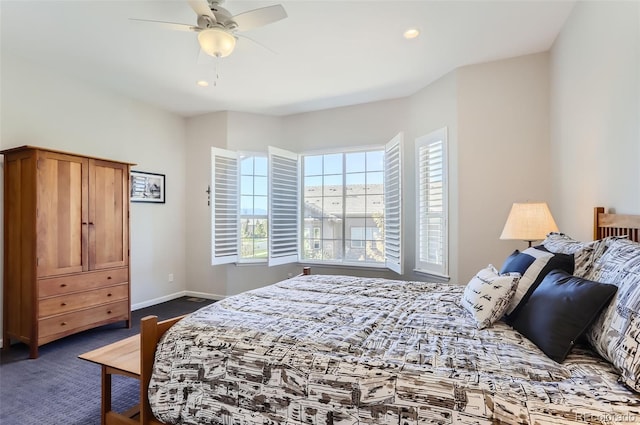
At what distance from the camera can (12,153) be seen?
306cm

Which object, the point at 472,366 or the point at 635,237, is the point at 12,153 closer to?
the point at 472,366

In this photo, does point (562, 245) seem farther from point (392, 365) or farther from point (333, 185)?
point (333, 185)

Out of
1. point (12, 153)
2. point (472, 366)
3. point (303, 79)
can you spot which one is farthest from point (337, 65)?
point (12, 153)

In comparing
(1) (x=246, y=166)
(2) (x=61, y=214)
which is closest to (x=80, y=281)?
(2) (x=61, y=214)

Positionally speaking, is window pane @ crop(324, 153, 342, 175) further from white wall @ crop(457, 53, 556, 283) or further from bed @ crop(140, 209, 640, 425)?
bed @ crop(140, 209, 640, 425)

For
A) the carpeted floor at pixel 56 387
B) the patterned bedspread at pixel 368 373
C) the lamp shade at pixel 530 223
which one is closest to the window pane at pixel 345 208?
the lamp shade at pixel 530 223

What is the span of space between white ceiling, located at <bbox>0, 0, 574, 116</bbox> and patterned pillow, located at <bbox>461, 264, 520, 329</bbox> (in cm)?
206

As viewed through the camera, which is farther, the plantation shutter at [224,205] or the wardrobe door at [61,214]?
the plantation shutter at [224,205]

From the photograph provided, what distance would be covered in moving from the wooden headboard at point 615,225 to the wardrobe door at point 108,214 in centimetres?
439

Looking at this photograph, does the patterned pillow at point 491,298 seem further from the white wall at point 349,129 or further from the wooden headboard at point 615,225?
the white wall at point 349,129

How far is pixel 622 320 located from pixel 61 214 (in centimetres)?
410

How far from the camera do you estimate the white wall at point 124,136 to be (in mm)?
3271

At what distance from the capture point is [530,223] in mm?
2604

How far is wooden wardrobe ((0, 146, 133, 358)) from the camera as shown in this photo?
2.93 m
